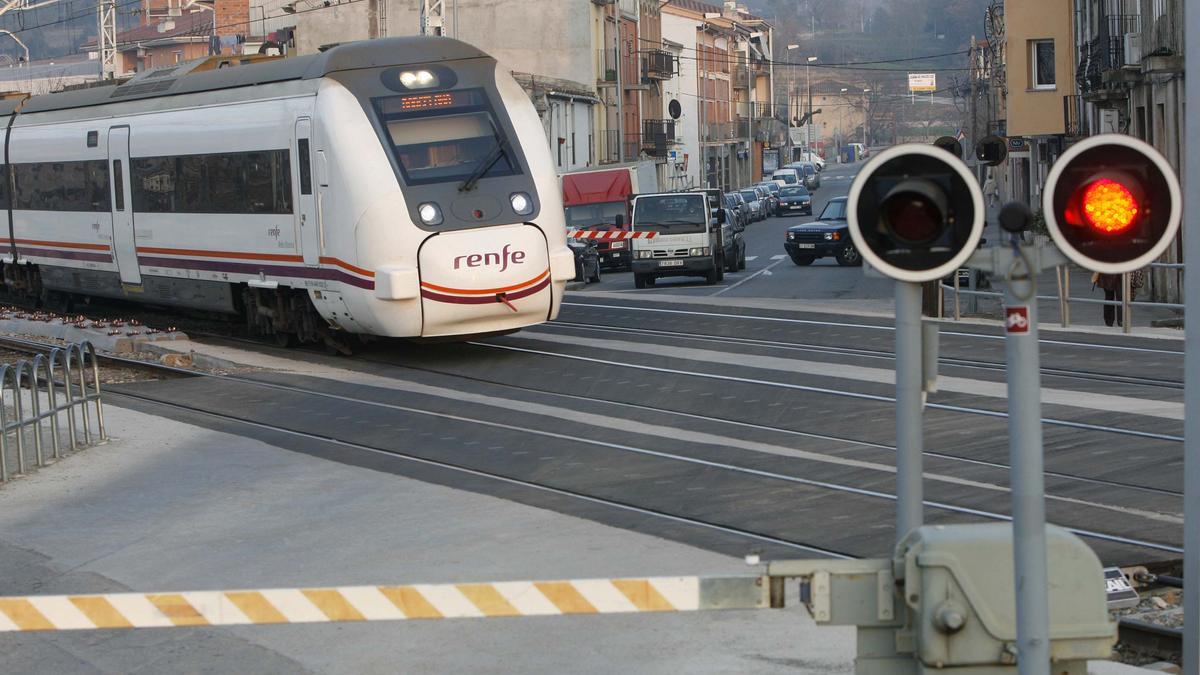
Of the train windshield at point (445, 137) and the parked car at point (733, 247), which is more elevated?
the train windshield at point (445, 137)

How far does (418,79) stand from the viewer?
17531mm

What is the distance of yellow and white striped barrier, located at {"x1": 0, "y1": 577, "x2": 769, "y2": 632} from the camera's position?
502cm

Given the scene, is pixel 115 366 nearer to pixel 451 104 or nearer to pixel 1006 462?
pixel 451 104

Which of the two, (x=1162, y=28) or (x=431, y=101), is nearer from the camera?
(x=431, y=101)

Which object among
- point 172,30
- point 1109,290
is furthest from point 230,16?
point 1109,290

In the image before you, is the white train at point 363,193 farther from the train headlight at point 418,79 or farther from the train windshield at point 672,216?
the train windshield at point 672,216

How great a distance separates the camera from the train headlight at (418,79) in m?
17.5

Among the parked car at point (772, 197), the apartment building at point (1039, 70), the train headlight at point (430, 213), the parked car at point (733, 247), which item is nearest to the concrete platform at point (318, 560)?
the train headlight at point (430, 213)

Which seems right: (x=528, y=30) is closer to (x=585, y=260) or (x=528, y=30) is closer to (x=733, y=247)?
(x=733, y=247)

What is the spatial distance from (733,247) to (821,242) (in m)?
3.56

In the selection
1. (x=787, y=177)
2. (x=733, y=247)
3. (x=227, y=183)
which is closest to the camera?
(x=227, y=183)

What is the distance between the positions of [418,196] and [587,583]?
1224 cm

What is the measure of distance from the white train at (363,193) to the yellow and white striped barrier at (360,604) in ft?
38.2

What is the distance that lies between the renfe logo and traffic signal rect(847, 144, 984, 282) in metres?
12.4
